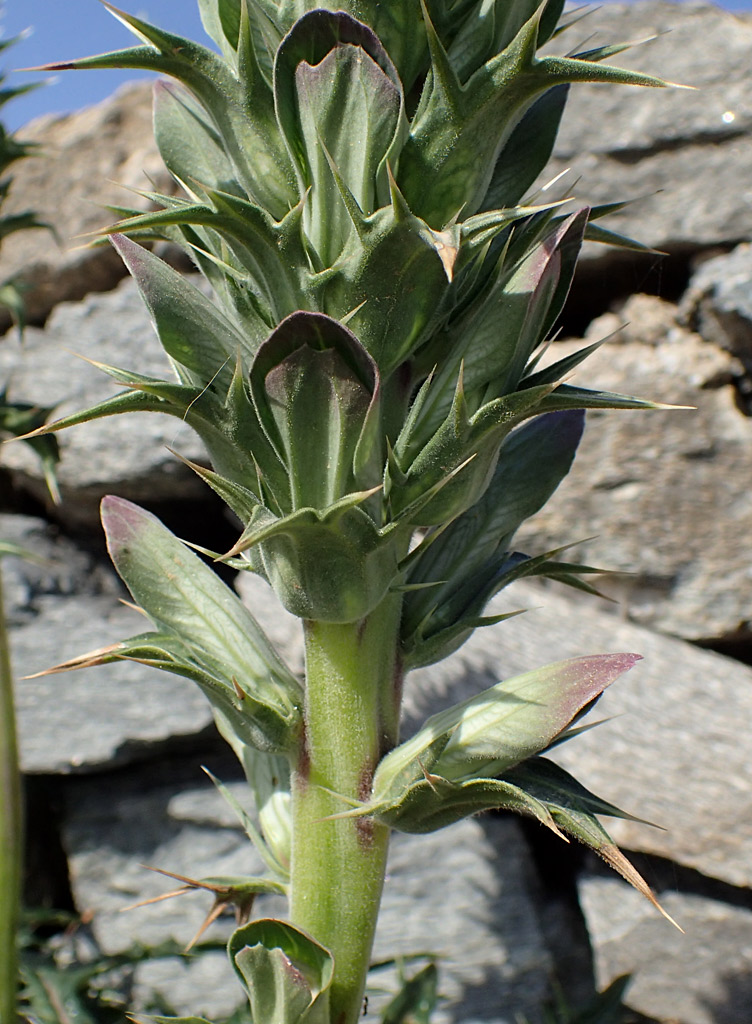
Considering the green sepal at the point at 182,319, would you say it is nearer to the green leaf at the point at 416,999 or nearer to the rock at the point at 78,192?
the green leaf at the point at 416,999

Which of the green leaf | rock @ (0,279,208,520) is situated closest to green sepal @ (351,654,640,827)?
the green leaf

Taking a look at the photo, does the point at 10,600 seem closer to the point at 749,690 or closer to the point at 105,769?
the point at 105,769

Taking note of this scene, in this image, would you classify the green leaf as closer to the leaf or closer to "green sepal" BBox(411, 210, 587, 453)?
the leaf

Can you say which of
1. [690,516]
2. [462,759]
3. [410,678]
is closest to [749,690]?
[690,516]

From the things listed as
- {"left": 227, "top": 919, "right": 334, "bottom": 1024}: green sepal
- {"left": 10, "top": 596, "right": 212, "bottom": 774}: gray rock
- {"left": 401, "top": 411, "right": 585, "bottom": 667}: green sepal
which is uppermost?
{"left": 401, "top": 411, "right": 585, "bottom": 667}: green sepal

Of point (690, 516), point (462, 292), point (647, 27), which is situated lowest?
point (690, 516)

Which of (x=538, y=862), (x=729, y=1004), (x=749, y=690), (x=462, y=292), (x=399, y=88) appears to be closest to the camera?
(x=399, y=88)
